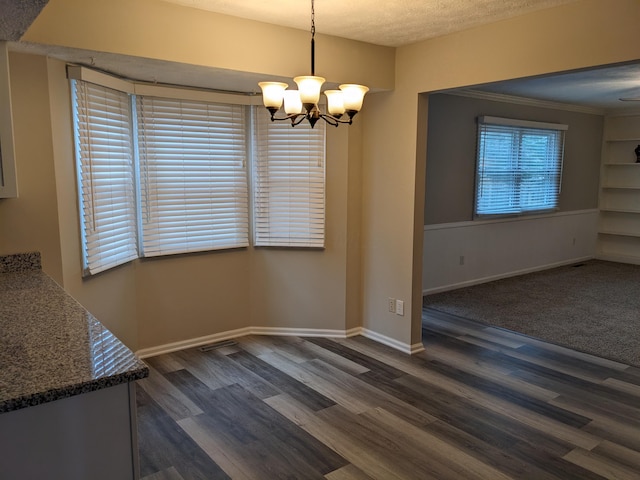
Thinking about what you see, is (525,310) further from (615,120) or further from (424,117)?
(615,120)

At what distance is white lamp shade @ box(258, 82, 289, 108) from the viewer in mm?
2691

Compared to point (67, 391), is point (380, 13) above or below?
above

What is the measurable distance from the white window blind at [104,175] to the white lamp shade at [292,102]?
52.9 inches

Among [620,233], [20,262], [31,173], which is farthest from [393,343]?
[620,233]

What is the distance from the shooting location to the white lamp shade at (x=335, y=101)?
9.17ft

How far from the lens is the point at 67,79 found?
9.95 ft

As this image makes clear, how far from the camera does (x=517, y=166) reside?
22.3 ft

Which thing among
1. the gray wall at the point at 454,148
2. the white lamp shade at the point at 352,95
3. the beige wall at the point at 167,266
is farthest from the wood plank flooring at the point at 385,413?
the gray wall at the point at 454,148

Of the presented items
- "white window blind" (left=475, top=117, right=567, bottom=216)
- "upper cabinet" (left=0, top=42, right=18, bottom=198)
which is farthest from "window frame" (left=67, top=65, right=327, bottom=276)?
"white window blind" (left=475, top=117, right=567, bottom=216)

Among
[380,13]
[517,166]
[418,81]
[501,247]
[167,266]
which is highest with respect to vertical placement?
[380,13]

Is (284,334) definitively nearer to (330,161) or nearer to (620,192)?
(330,161)

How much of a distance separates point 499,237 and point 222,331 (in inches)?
163

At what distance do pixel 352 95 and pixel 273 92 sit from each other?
44cm

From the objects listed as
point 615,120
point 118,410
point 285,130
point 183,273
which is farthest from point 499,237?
point 118,410
